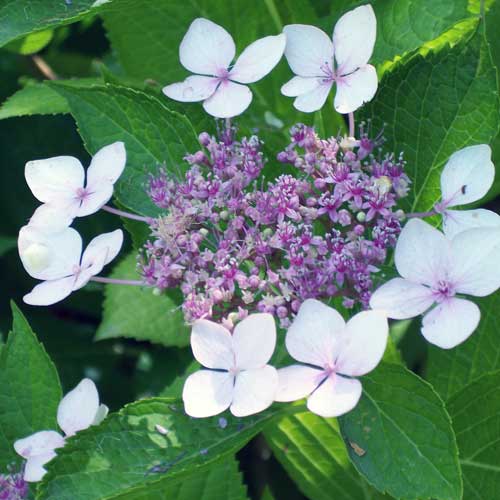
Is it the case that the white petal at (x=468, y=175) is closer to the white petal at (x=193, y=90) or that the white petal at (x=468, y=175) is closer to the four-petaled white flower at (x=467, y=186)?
the four-petaled white flower at (x=467, y=186)

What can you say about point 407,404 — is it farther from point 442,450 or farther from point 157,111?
point 157,111

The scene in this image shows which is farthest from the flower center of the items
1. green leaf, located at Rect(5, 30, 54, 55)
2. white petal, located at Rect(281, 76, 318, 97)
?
green leaf, located at Rect(5, 30, 54, 55)

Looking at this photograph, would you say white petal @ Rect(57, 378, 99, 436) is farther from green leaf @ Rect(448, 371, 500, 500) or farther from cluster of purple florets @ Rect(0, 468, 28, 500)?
green leaf @ Rect(448, 371, 500, 500)

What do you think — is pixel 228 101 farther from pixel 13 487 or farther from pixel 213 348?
pixel 13 487

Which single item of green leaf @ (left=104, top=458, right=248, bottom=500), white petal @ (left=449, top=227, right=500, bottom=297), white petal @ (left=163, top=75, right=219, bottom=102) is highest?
white petal @ (left=163, top=75, right=219, bottom=102)

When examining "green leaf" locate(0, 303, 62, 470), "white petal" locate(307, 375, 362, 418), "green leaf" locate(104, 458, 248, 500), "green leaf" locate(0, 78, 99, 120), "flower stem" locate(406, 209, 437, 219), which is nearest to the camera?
"white petal" locate(307, 375, 362, 418)

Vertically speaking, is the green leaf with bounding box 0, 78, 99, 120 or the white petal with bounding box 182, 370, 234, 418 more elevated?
the green leaf with bounding box 0, 78, 99, 120

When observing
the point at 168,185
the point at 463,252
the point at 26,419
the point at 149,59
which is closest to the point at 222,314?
the point at 168,185
